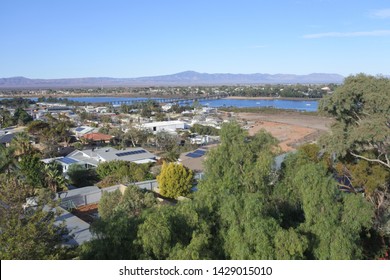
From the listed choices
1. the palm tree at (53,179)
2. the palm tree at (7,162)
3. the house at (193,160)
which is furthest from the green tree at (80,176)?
the house at (193,160)

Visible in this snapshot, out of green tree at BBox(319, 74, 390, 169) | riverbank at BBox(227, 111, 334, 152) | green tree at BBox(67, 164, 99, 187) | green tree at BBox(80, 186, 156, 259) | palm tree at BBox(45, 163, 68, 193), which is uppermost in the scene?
green tree at BBox(319, 74, 390, 169)

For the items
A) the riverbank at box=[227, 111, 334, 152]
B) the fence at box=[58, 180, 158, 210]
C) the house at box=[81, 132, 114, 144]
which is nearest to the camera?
the fence at box=[58, 180, 158, 210]

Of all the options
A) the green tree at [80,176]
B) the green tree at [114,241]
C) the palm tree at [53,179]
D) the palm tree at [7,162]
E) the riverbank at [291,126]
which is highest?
the green tree at [114,241]

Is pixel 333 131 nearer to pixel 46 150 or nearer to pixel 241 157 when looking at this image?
pixel 241 157

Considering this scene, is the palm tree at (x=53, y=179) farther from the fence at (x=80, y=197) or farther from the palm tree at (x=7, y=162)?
the palm tree at (x=7, y=162)

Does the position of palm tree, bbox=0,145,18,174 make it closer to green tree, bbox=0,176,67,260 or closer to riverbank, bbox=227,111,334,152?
green tree, bbox=0,176,67,260

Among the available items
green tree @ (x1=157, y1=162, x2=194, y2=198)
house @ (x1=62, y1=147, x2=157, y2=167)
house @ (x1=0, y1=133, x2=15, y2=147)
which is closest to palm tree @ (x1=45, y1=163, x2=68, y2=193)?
green tree @ (x1=157, y1=162, x2=194, y2=198)
